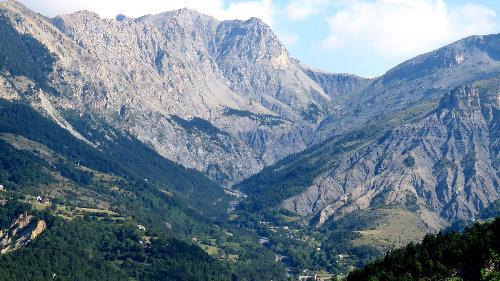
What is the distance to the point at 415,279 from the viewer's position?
17938 centimetres

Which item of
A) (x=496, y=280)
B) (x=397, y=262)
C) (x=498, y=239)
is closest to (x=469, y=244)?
(x=498, y=239)

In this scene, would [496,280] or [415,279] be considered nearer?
[496,280]

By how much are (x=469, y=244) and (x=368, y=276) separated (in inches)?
993

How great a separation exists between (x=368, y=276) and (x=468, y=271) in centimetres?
2745

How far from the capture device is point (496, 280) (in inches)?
5167

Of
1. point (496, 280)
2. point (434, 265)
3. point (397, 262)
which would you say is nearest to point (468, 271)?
point (434, 265)

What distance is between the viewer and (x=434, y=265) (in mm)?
182625

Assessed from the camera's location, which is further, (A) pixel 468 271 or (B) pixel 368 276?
(B) pixel 368 276

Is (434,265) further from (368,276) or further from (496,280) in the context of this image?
(496,280)

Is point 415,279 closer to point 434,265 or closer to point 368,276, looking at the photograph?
point 434,265

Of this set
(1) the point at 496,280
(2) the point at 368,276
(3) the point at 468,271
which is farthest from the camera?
(2) the point at 368,276

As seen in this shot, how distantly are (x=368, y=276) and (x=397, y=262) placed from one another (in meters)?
7.96

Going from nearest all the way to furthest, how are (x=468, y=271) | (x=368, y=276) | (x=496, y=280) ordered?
1. (x=496, y=280)
2. (x=468, y=271)
3. (x=368, y=276)

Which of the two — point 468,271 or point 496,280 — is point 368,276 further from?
point 496,280
